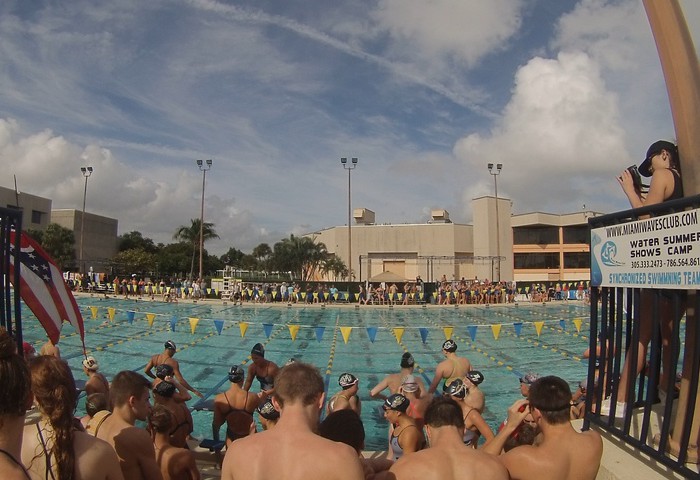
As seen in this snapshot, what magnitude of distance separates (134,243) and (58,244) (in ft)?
81.6

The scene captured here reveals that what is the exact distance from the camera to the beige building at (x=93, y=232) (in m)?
57.2

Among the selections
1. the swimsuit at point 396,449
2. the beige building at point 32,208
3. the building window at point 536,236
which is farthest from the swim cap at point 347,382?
the beige building at point 32,208

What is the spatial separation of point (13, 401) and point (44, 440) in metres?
0.30

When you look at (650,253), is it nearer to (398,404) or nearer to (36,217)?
(398,404)

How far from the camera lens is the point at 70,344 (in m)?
12.7

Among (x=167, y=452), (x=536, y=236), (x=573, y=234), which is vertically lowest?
(x=167, y=452)

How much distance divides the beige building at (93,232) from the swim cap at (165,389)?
55205mm

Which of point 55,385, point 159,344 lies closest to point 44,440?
point 55,385

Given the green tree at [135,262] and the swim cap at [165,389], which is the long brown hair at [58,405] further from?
the green tree at [135,262]

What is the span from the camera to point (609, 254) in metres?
3.02

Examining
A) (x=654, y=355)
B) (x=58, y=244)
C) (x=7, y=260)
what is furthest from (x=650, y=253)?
(x=58, y=244)

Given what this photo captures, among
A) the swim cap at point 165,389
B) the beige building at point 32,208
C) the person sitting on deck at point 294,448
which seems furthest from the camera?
the beige building at point 32,208

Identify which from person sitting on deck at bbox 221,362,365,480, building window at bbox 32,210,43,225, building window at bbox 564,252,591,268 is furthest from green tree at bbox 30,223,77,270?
building window at bbox 564,252,591,268

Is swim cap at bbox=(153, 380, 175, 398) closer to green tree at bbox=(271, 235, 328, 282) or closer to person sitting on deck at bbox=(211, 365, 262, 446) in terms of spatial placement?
person sitting on deck at bbox=(211, 365, 262, 446)
